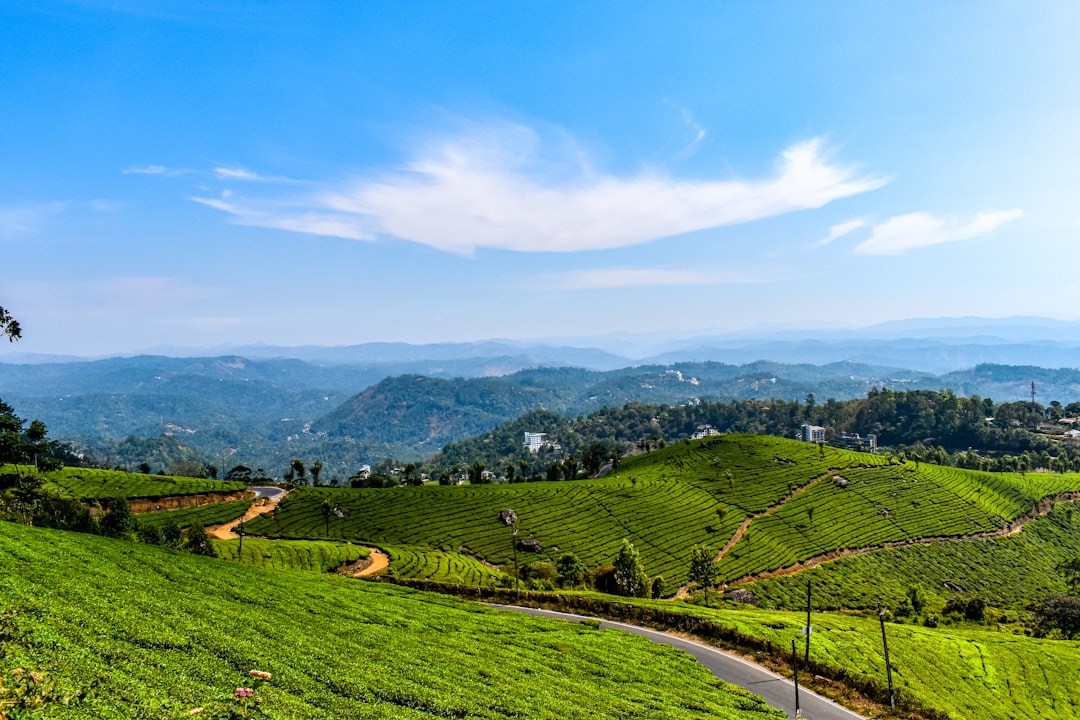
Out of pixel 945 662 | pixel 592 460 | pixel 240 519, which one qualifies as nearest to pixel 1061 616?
pixel 945 662

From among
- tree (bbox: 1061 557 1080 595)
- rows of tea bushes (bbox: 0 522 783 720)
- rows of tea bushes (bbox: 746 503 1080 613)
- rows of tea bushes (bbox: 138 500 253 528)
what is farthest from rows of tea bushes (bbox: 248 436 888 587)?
rows of tea bushes (bbox: 0 522 783 720)

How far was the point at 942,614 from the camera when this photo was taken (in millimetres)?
80875

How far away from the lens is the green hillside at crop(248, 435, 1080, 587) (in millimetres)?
100750

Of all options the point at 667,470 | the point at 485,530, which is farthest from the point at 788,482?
the point at 485,530

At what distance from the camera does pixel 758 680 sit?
37062 millimetres

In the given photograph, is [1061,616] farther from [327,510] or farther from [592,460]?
[592,460]

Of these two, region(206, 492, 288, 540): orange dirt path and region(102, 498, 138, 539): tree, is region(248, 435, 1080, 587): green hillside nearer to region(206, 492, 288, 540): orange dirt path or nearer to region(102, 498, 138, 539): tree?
region(206, 492, 288, 540): orange dirt path

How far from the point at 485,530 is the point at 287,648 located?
264 ft

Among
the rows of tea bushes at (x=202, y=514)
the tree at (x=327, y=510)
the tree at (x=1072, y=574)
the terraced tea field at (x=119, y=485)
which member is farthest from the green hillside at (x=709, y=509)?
the terraced tea field at (x=119, y=485)

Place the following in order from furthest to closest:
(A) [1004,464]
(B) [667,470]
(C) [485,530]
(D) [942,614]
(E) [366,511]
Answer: (A) [1004,464]
(B) [667,470]
(E) [366,511]
(C) [485,530]
(D) [942,614]

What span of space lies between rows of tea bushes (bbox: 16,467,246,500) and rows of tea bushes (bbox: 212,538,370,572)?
31278mm

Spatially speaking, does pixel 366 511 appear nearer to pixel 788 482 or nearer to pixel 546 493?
pixel 546 493

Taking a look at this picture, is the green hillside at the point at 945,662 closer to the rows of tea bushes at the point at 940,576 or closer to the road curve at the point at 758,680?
the road curve at the point at 758,680

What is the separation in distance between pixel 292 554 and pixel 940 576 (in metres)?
109
